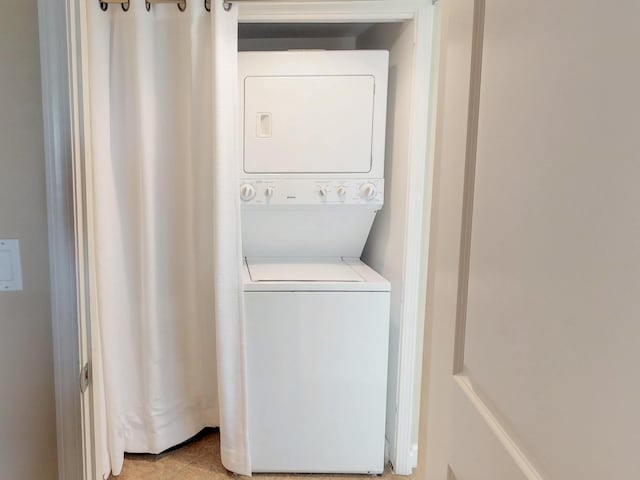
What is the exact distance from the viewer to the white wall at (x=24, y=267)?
0.93 metres

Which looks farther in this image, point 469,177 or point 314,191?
point 314,191

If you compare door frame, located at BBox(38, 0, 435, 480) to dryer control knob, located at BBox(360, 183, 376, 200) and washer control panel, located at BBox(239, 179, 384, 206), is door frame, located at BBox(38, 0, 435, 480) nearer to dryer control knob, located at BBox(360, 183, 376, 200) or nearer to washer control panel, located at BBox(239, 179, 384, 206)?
washer control panel, located at BBox(239, 179, 384, 206)

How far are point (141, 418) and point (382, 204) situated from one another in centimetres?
165

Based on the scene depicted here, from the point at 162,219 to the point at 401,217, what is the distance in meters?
1.17

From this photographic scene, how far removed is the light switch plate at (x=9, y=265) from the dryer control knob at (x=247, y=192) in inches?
51.1

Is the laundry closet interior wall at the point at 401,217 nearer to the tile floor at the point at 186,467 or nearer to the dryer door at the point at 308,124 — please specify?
the dryer door at the point at 308,124

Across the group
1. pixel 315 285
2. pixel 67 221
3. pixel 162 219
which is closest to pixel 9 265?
pixel 67 221

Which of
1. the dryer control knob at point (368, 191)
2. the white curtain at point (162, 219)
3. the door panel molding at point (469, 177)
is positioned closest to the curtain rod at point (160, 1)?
the white curtain at point (162, 219)

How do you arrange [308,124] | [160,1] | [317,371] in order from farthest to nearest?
[308,124] < [317,371] < [160,1]

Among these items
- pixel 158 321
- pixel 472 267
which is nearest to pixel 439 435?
pixel 472 267

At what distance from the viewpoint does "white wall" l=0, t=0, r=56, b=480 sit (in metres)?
0.93

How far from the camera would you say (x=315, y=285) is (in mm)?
2074

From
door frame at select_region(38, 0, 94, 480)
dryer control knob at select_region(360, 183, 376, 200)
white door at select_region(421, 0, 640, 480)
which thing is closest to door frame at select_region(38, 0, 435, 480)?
door frame at select_region(38, 0, 94, 480)

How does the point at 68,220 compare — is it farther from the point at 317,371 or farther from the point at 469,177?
the point at 317,371
